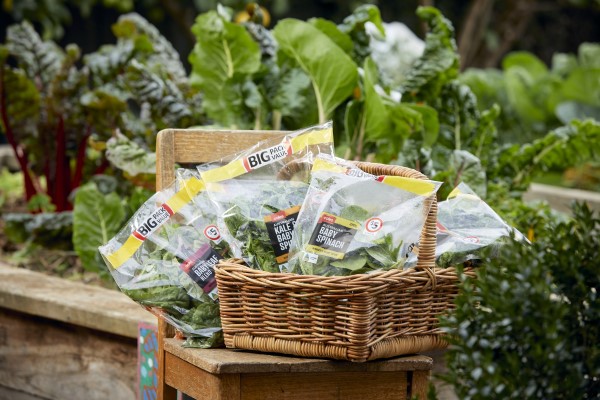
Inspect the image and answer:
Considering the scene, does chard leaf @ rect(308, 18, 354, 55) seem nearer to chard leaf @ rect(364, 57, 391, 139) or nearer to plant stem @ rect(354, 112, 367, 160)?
chard leaf @ rect(364, 57, 391, 139)

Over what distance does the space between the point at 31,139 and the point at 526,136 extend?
153 inches

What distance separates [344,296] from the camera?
1.75 metres

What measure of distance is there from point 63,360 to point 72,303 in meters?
0.26

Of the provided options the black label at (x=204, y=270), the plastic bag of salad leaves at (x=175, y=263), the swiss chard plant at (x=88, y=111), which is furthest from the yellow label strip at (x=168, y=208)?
the swiss chard plant at (x=88, y=111)

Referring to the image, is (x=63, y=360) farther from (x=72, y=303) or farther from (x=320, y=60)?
(x=320, y=60)

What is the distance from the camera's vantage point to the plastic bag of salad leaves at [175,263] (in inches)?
76.7

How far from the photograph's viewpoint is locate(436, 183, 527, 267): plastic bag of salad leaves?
1.98m

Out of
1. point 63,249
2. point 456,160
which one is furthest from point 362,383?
point 63,249

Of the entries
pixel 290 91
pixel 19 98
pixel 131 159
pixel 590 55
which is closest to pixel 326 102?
pixel 290 91

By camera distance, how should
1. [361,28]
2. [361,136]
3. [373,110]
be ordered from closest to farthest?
[373,110]
[361,136]
[361,28]

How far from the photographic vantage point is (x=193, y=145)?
227 cm

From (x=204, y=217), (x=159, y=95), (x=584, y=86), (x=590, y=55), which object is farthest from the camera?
(x=590, y=55)

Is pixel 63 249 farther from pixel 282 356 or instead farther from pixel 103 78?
pixel 282 356

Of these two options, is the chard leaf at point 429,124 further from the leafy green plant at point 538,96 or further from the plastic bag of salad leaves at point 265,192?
the leafy green plant at point 538,96
